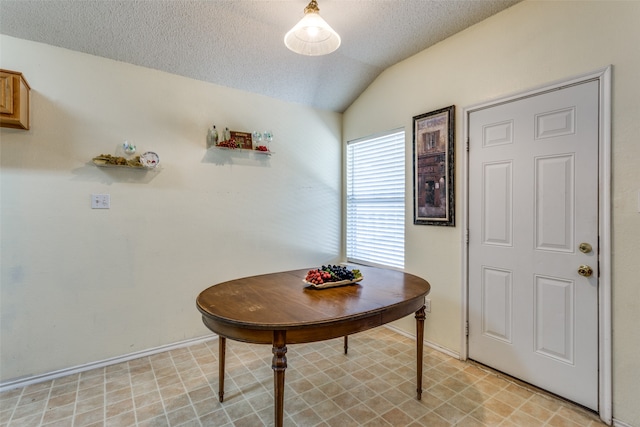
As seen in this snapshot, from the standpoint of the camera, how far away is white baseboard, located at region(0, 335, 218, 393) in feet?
6.92

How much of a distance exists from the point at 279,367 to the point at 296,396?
846 mm

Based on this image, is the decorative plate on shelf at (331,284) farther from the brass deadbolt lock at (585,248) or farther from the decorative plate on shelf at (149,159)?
the decorative plate on shelf at (149,159)

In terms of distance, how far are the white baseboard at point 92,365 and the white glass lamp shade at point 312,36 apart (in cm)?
255

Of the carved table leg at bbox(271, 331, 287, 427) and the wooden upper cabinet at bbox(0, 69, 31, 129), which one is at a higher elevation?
the wooden upper cabinet at bbox(0, 69, 31, 129)

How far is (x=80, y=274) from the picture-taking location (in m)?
2.32

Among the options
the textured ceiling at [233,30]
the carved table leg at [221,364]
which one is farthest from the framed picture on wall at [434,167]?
the carved table leg at [221,364]

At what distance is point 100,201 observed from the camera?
7.80 feet

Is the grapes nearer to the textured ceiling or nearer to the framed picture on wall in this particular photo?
the framed picture on wall

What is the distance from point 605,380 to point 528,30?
2.21 meters

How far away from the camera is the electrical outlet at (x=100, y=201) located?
2.35 metres

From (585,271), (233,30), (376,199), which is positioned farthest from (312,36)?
(585,271)

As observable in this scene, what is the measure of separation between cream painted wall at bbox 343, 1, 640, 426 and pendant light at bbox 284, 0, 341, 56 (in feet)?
4.01

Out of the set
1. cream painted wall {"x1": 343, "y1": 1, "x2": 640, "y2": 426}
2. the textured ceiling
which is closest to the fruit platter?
cream painted wall {"x1": 343, "y1": 1, "x2": 640, "y2": 426}

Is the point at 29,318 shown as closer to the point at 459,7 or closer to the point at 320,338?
the point at 320,338
